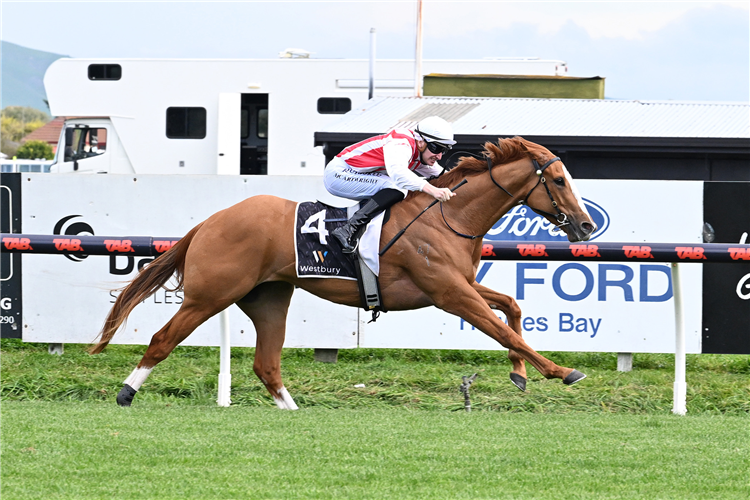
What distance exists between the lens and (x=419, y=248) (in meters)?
5.60

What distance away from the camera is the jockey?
5.56 metres

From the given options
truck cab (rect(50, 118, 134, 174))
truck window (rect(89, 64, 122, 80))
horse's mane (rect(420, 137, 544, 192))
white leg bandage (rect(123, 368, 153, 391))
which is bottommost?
white leg bandage (rect(123, 368, 153, 391))

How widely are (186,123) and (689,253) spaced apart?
13358 millimetres

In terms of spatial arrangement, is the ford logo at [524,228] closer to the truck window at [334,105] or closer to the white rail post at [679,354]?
the white rail post at [679,354]

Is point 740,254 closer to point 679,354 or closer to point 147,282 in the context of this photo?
point 679,354

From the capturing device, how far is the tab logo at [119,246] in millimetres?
6332

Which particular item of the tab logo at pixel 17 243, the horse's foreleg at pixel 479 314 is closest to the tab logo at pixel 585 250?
the horse's foreleg at pixel 479 314

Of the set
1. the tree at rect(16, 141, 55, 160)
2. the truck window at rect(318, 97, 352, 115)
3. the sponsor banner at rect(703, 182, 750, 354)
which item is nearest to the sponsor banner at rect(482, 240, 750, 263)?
the sponsor banner at rect(703, 182, 750, 354)

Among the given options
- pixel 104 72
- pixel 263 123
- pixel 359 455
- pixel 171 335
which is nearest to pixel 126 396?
pixel 171 335

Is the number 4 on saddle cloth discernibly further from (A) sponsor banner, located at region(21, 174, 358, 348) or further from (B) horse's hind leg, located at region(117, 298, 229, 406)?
(A) sponsor banner, located at region(21, 174, 358, 348)

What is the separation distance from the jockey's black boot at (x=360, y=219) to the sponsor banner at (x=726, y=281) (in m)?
3.69

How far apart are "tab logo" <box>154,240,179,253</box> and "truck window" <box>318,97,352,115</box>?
1130cm

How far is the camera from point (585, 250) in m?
6.18

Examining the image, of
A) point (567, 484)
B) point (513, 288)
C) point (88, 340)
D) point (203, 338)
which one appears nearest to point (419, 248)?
point (567, 484)
